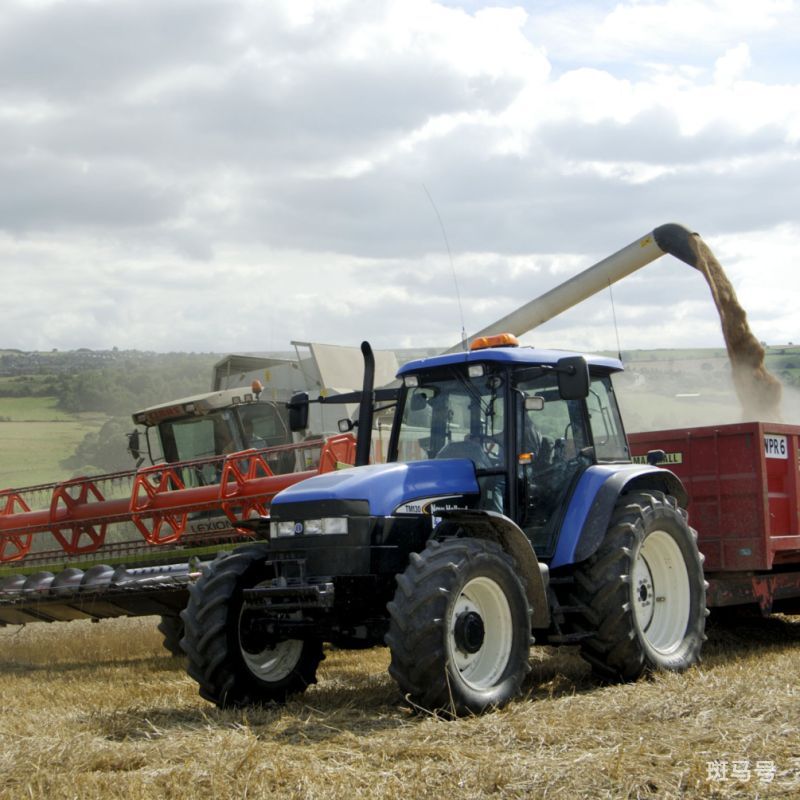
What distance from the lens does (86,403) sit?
49.9m

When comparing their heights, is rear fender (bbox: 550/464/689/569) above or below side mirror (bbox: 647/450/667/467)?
below

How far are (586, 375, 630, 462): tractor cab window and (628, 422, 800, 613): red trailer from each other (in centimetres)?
122

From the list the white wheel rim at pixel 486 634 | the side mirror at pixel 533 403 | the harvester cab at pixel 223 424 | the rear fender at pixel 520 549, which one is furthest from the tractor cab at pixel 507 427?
the harvester cab at pixel 223 424

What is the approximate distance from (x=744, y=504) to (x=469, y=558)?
3.34 m

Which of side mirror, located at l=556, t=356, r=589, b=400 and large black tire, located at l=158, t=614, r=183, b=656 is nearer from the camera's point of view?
side mirror, located at l=556, t=356, r=589, b=400

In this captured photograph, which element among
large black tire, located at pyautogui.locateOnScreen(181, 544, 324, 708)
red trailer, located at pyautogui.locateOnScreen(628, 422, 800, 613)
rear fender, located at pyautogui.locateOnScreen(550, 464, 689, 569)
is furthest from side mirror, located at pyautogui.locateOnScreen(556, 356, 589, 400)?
red trailer, located at pyautogui.locateOnScreen(628, 422, 800, 613)

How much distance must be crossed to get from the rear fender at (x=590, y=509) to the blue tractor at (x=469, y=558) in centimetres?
1

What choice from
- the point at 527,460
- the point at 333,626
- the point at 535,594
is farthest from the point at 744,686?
the point at 333,626

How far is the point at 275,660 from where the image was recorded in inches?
271

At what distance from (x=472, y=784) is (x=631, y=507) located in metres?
3.05

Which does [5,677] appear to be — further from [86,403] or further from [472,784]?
[86,403]

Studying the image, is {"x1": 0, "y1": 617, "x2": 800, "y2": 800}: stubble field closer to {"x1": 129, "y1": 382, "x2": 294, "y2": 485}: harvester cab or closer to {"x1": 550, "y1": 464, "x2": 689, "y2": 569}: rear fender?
{"x1": 550, "y1": 464, "x2": 689, "y2": 569}: rear fender

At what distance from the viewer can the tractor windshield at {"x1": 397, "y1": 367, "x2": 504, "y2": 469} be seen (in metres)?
6.96

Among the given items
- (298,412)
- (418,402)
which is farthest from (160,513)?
(418,402)
